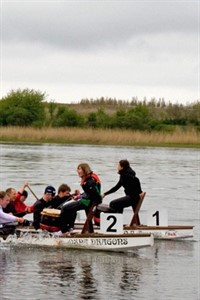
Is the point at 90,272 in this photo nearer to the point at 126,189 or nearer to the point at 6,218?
the point at 6,218

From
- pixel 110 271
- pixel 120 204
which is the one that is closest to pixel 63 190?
pixel 120 204

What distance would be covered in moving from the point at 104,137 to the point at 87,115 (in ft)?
58.1

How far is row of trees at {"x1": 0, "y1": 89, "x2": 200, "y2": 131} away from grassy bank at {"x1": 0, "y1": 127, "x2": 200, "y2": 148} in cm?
925

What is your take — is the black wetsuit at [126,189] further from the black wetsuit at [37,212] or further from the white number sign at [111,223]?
the black wetsuit at [37,212]

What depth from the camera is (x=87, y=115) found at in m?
88.1

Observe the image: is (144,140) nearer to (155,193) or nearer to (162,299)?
(155,193)

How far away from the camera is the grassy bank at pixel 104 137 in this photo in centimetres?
6856

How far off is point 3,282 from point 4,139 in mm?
62072

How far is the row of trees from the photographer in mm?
82875

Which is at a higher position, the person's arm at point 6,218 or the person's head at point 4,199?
the person's head at point 4,199

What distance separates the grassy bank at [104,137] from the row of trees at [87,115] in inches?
364

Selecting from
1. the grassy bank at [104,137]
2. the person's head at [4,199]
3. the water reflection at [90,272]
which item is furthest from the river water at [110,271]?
the grassy bank at [104,137]

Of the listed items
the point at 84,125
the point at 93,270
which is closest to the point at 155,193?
the point at 93,270

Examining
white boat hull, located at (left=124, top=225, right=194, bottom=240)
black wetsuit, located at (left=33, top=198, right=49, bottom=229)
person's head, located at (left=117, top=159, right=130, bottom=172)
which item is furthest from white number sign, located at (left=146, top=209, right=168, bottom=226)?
black wetsuit, located at (left=33, top=198, right=49, bottom=229)
